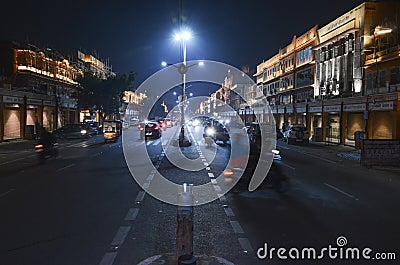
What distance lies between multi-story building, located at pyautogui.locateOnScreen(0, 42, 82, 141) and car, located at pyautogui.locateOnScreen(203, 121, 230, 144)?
1708cm

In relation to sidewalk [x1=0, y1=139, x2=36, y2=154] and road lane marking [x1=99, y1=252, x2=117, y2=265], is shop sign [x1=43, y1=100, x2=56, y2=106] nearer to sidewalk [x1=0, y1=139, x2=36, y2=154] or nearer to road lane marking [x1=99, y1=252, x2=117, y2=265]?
sidewalk [x1=0, y1=139, x2=36, y2=154]

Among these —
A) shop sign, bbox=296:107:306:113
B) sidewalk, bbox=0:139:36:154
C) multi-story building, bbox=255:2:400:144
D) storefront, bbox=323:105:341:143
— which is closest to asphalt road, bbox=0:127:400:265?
sidewalk, bbox=0:139:36:154

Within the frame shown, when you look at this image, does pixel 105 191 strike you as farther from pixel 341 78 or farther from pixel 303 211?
pixel 341 78

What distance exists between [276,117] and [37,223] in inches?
2227

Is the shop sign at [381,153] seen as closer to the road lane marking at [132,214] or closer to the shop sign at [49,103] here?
the road lane marking at [132,214]

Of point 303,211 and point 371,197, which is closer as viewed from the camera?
point 303,211

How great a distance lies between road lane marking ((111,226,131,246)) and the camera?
20.5 feet

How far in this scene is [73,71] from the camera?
58594mm

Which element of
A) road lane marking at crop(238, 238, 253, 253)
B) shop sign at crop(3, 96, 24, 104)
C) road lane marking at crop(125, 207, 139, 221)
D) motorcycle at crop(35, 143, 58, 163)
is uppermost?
shop sign at crop(3, 96, 24, 104)

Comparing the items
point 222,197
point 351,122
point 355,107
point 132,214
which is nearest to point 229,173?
point 222,197

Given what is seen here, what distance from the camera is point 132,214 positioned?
8.19 meters

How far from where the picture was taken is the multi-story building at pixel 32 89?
35.5 metres

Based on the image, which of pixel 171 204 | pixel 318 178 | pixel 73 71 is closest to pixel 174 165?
pixel 318 178

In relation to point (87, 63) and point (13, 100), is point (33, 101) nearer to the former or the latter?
point (13, 100)
